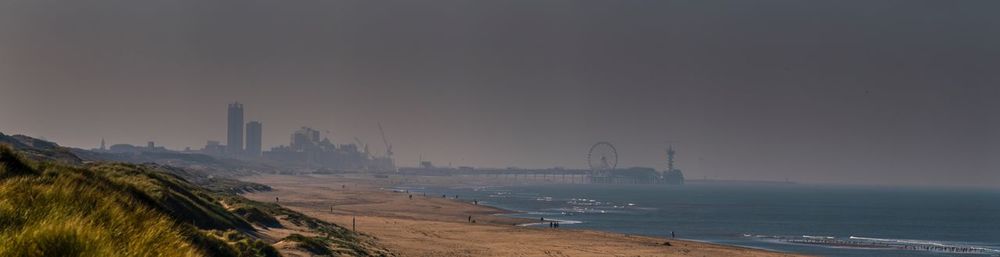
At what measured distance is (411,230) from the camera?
219ft

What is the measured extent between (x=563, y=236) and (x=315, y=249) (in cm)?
3944

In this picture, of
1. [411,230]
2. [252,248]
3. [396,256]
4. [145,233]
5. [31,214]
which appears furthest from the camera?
[411,230]

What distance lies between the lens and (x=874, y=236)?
310ft

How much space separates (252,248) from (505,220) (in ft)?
226

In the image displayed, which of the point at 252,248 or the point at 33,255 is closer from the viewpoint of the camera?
the point at 33,255

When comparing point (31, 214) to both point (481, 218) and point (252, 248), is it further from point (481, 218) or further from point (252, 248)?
point (481, 218)

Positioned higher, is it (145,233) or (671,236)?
(145,233)

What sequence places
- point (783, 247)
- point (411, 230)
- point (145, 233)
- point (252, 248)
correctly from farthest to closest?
1. point (783, 247)
2. point (411, 230)
3. point (252, 248)
4. point (145, 233)

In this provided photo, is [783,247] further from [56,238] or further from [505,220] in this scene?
[56,238]

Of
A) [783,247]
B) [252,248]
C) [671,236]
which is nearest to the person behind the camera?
[252,248]

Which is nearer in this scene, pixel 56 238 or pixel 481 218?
pixel 56 238

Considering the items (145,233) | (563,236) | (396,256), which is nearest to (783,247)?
(563,236)

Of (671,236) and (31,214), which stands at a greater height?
(31,214)

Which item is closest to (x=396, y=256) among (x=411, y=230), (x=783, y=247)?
(x=411, y=230)
